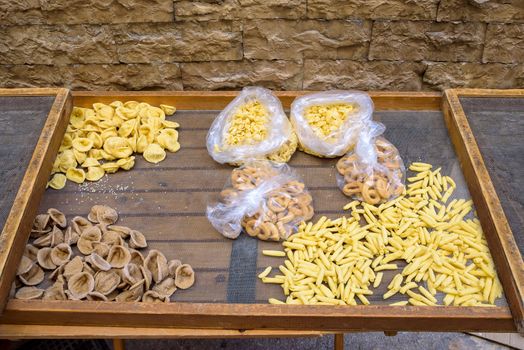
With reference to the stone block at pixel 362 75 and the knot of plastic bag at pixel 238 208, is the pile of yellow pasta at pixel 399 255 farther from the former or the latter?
the stone block at pixel 362 75

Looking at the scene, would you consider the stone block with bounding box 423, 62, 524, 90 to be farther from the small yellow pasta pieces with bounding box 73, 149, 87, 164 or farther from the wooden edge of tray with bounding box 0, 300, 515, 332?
the small yellow pasta pieces with bounding box 73, 149, 87, 164

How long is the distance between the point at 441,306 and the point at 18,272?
1.84 metres

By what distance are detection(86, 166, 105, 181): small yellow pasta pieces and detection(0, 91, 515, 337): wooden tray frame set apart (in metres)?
0.86

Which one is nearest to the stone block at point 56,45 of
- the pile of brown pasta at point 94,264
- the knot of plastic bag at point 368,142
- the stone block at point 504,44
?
the pile of brown pasta at point 94,264

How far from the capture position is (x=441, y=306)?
7.56 ft

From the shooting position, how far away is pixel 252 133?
10.4 ft

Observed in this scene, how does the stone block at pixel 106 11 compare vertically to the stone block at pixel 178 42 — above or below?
above

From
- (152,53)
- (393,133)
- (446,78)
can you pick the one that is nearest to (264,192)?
(393,133)

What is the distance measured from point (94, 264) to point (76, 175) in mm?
668

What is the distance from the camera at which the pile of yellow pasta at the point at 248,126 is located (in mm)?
3141

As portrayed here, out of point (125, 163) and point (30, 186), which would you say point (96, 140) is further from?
point (30, 186)

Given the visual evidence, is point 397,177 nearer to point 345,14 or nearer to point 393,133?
point 393,133

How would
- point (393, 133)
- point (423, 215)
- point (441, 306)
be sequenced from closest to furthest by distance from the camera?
point (441, 306) < point (423, 215) < point (393, 133)

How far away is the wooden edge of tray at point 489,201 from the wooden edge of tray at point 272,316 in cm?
11
